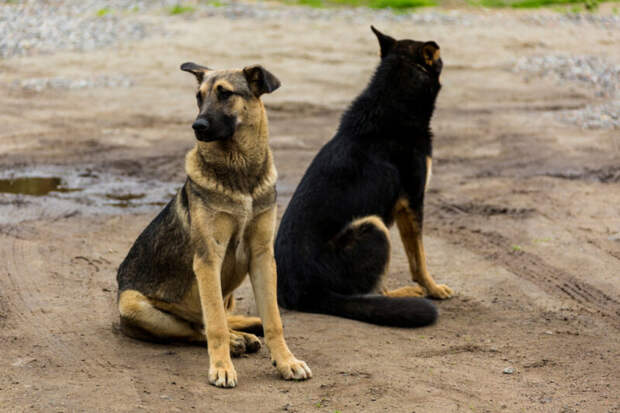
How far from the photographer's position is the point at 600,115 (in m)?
13.9

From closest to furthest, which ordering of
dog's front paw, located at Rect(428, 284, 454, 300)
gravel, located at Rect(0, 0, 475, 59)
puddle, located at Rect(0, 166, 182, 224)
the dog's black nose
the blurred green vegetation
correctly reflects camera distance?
the dog's black nose → dog's front paw, located at Rect(428, 284, 454, 300) → puddle, located at Rect(0, 166, 182, 224) → gravel, located at Rect(0, 0, 475, 59) → the blurred green vegetation

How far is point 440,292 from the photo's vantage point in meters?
7.36

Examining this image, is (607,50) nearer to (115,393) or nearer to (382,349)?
(382,349)

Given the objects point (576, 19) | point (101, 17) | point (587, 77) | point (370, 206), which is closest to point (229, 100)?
point (370, 206)

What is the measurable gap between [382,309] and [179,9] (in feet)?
63.6

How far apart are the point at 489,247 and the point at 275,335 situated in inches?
153

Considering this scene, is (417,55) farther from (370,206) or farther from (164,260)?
(164,260)

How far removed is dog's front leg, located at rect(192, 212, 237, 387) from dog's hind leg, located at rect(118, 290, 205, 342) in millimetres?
591

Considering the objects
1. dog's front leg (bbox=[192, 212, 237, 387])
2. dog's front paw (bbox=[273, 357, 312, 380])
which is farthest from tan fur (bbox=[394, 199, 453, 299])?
dog's front leg (bbox=[192, 212, 237, 387])

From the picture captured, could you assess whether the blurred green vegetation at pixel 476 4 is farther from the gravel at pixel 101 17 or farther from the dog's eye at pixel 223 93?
the dog's eye at pixel 223 93

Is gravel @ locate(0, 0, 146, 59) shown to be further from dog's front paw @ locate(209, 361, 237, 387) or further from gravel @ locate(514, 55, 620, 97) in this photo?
dog's front paw @ locate(209, 361, 237, 387)

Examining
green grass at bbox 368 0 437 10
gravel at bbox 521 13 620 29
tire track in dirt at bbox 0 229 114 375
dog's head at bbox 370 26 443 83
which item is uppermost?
dog's head at bbox 370 26 443 83

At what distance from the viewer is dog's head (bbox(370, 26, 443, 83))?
7.53 m

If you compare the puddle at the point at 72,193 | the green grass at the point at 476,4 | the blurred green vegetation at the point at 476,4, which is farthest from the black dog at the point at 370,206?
the blurred green vegetation at the point at 476,4
